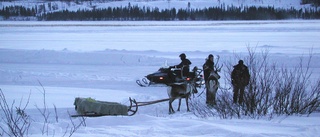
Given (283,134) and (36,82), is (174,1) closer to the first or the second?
(36,82)

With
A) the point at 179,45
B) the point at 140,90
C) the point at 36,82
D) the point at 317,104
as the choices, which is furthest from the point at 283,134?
the point at 179,45

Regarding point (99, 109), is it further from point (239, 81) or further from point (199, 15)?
point (199, 15)

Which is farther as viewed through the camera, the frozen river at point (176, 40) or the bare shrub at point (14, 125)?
the frozen river at point (176, 40)

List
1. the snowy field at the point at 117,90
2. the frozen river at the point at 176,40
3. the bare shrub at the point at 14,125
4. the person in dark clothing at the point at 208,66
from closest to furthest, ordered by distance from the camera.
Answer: the bare shrub at the point at 14,125 → the snowy field at the point at 117,90 → the person in dark clothing at the point at 208,66 → the frozen river at the point at 176,40

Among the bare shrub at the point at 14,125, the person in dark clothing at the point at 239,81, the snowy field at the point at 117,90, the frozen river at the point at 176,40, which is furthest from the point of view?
the frozen river at the point at 176,40

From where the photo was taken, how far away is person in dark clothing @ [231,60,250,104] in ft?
25.9

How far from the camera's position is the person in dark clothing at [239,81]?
7.88m

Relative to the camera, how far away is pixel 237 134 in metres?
5.25

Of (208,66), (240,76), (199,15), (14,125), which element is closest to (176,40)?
(208,66)

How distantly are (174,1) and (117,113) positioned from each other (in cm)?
13207

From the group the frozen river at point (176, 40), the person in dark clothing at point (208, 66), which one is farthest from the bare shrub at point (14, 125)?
the frozen river at point (176, 40)

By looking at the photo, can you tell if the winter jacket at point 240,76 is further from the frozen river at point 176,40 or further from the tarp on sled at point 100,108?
the frozen river at point 176,40

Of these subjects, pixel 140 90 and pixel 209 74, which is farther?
pixel 140 90

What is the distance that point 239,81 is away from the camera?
8.01 meters
